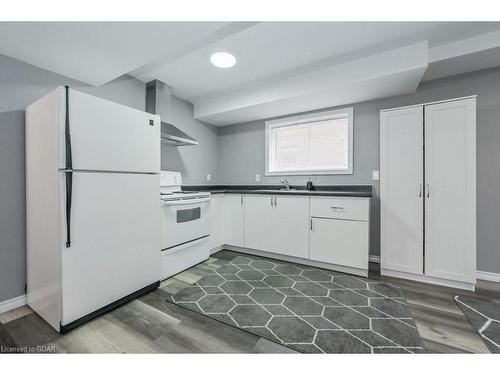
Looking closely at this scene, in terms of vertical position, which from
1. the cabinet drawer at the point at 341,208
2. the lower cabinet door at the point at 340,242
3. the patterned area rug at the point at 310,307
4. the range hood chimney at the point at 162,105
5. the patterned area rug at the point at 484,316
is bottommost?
Result: the patterned area rug at the point at 310,307

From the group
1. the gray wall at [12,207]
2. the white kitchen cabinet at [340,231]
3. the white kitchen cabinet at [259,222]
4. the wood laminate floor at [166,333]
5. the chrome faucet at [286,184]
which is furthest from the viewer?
the chrome faucet at [286,184]

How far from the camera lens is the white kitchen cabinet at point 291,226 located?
2.65m

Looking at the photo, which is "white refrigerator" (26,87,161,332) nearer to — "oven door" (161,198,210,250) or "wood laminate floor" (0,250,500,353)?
"wood laminate floor" (0,250,500,353)

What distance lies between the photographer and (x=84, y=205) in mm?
1555

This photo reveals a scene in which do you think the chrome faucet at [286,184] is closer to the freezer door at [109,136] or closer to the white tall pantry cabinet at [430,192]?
the white tall pantry cabinet at [430,192]

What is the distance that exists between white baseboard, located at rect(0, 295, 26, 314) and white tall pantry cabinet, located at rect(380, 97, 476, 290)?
11.2 ft

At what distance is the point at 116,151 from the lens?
1743mm

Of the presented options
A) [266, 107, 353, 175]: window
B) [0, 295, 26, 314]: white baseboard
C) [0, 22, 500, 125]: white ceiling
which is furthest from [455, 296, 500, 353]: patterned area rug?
[0, 295, 26, 314]: white baseboard

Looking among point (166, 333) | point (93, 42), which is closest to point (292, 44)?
point (93, 42)

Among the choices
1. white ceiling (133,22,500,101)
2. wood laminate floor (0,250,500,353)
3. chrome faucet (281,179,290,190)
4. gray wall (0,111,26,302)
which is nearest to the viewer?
wood laminate floor (0,250,500,353)

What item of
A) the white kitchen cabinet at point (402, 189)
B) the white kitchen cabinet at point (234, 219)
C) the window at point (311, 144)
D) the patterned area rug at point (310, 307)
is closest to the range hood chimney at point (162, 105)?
the white kitchen cabinet at point (234, 219)

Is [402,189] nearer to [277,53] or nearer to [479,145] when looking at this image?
[479,145]

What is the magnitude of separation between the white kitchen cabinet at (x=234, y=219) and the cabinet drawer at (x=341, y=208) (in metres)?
1.03

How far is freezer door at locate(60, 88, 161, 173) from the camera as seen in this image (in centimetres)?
151
